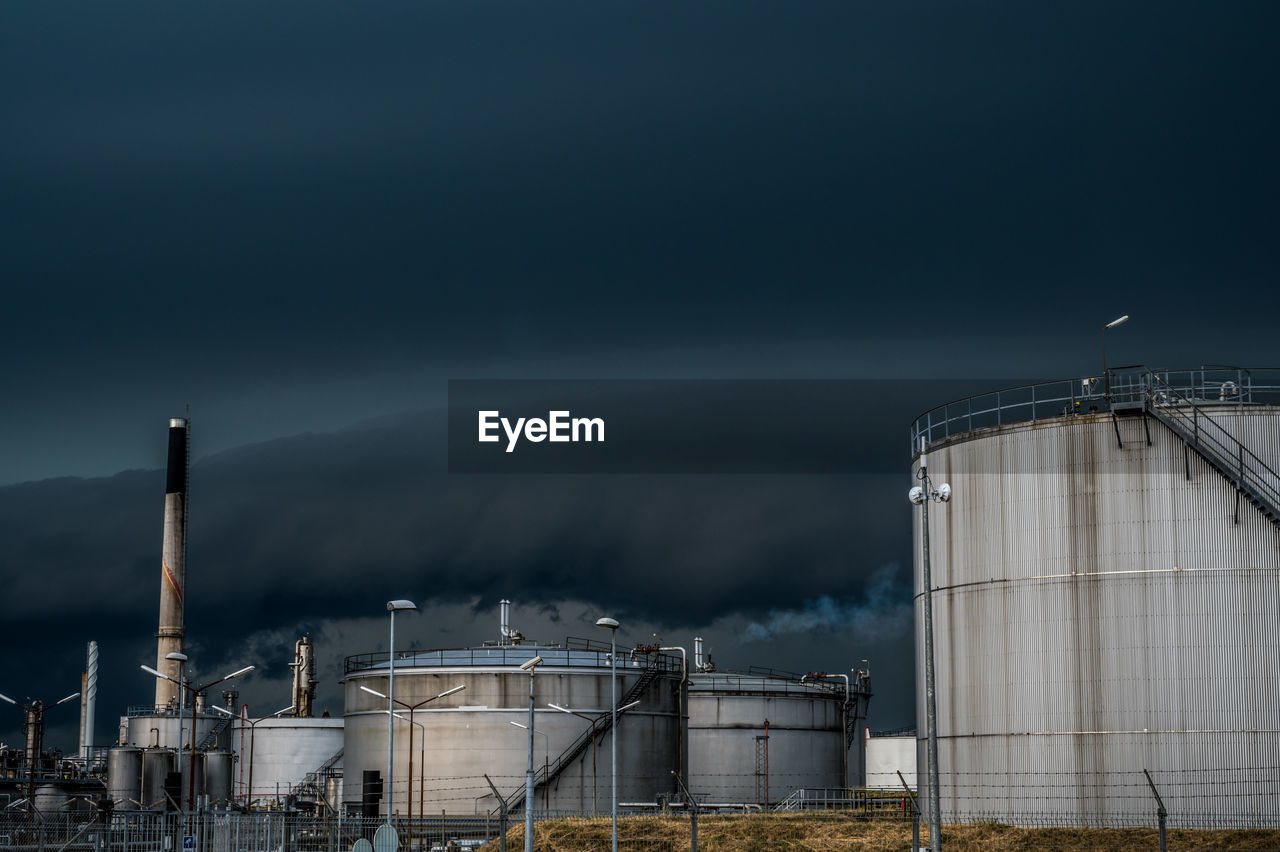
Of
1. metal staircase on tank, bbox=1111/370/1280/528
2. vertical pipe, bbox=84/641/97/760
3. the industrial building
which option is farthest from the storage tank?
vertical pipe, bbox=84/641/97/760

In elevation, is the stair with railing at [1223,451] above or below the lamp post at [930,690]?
above

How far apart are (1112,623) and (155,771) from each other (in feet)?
166

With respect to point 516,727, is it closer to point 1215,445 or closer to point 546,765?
point 546,765

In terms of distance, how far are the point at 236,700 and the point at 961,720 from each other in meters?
74.5

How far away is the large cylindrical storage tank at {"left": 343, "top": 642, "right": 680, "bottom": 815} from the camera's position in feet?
195

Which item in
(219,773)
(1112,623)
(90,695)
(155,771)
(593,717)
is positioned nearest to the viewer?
(1112,623)

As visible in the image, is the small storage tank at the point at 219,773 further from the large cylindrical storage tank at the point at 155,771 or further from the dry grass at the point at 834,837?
the dry grass at the point at 834,837

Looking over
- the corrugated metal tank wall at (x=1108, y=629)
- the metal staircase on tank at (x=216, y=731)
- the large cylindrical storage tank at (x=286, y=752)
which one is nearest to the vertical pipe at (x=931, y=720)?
the corrugated metal tank wall at (x=1108, y=629)

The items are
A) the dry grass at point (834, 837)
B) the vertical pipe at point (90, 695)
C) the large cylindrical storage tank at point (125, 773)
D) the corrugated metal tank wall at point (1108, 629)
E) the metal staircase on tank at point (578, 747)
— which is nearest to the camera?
the dry grass at point (834, 837)

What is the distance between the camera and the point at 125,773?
74625 millimetres

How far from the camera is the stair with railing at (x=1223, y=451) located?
3728 cm

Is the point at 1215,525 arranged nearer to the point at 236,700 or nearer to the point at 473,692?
the point at 473,692

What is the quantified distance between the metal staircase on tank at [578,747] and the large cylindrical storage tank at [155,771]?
20186 mm

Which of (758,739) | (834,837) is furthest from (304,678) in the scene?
(834,837)
